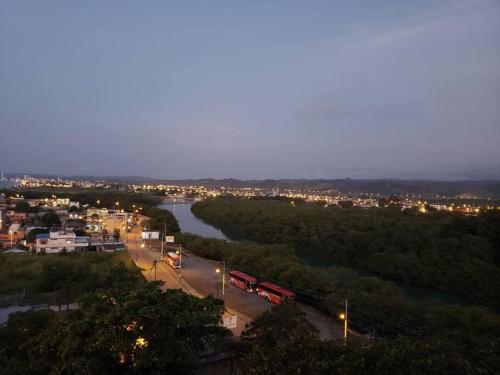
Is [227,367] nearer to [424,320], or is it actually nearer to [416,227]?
[424,320]

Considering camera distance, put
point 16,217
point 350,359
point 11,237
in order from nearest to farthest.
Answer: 1. point 350,359
2. point 11,237
3. point 16,217

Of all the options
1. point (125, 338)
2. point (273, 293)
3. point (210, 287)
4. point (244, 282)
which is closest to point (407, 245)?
point (244, 282)

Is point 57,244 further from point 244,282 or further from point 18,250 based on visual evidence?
point 244,282

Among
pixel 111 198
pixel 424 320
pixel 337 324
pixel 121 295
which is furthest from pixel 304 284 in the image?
pixel 111 198

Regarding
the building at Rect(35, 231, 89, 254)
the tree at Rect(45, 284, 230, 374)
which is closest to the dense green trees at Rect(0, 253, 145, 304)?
the building at Rect(35, 231, 89, 254)

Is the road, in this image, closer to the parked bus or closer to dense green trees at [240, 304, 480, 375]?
the parked bus

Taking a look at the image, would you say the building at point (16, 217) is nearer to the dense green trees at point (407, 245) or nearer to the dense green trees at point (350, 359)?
the dense green trees at point (407, 245)
